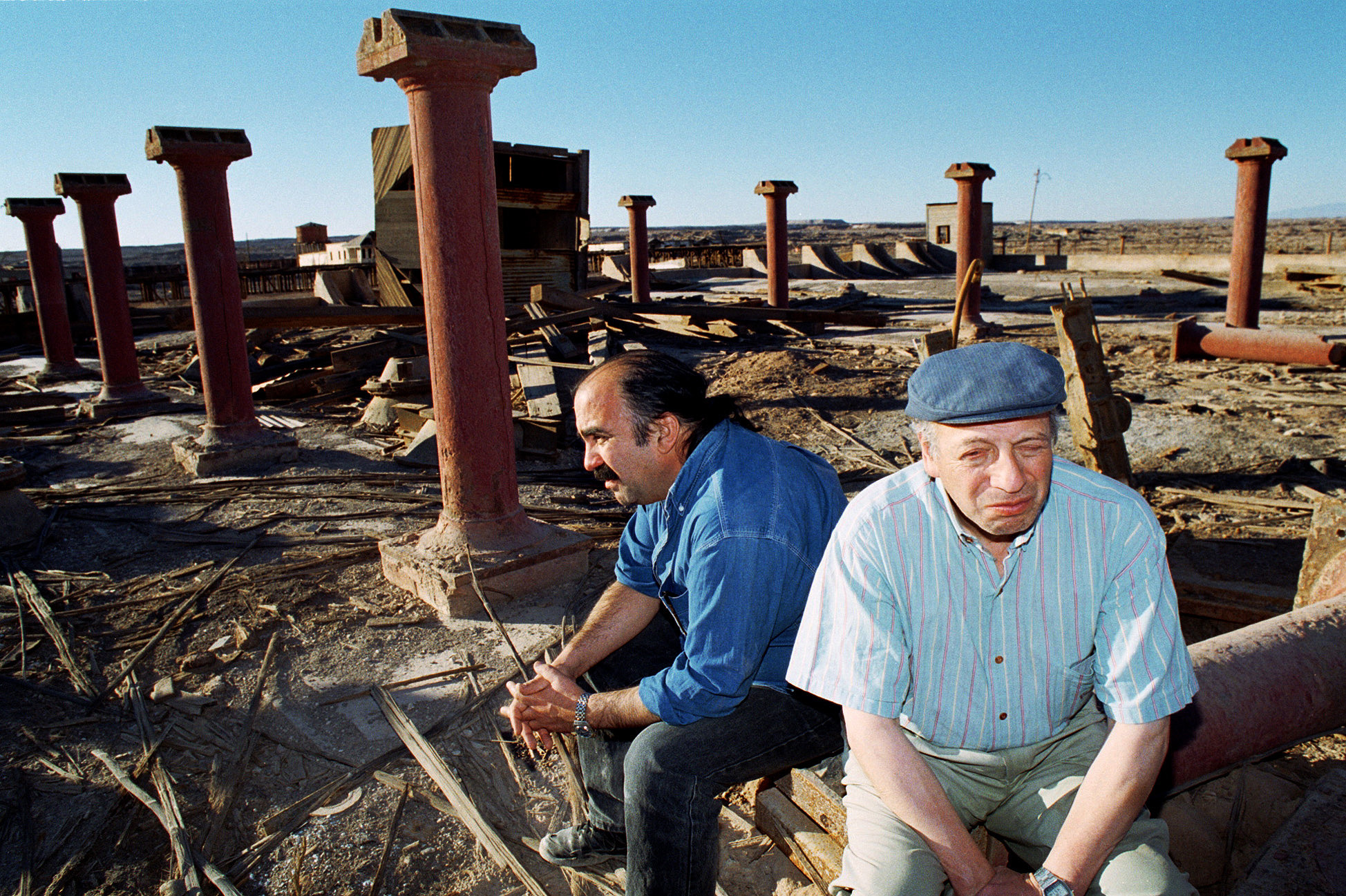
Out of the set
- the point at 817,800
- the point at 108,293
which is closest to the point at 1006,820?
the point at 817,800

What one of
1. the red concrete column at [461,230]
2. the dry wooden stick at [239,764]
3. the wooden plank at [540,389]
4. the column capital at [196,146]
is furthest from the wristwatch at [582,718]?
the column capital at [196,146]

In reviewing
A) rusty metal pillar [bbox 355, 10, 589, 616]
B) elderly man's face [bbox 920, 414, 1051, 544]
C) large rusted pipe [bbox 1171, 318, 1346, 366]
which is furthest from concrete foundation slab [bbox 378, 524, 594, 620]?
large rusted pipe [bbox 1171, 318, 1346, 366]

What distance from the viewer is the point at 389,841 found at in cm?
295

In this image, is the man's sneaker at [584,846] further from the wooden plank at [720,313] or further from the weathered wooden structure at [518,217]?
the weathered wooden structure at [518,217]

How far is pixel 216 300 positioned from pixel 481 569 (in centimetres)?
Answer: 470

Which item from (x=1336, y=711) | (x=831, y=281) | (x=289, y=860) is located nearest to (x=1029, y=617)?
(x=1336, y=711)

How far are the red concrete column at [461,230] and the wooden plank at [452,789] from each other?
1.33 meters

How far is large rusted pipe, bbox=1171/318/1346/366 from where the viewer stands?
9.62 metres

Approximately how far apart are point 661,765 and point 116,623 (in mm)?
3894

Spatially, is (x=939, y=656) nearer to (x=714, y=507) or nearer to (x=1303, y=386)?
(x=714, y=507)

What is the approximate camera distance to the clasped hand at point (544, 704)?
2674mm

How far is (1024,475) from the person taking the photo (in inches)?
75.1

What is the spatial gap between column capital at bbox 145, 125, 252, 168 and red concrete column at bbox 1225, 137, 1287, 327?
1253 cm

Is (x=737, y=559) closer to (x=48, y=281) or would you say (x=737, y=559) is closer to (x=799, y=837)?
(x=799, y=837)
